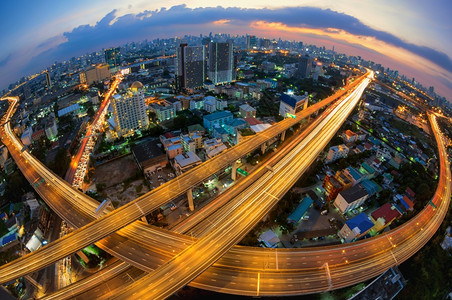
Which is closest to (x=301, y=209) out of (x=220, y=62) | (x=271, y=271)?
(x=271, y=271)

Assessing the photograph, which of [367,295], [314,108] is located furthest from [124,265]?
[314,108]

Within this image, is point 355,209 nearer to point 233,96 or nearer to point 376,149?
point 376,149

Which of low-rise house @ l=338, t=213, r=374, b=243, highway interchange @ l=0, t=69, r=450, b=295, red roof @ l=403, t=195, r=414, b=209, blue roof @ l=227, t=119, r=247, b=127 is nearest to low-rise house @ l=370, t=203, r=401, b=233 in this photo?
low-rise house @ l=338, t=213, r=374, b=243

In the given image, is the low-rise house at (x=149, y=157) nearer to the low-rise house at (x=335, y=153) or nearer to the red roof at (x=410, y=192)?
the low-rise house at (x=335, y=153)

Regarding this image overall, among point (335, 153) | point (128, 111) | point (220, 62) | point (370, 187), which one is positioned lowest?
point (370, 187)

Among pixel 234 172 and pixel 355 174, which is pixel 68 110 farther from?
pixel 355 174
